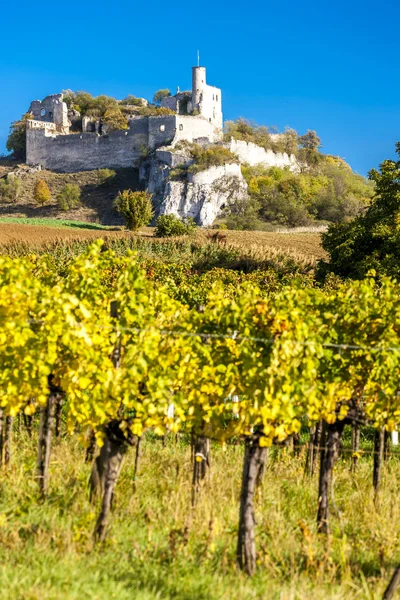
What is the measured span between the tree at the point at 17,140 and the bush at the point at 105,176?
15377 millimetres

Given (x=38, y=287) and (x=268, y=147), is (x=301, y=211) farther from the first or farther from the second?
(x=38, y=287)

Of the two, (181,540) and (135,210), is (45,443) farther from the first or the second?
(135,210)

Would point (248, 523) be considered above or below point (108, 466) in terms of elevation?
below

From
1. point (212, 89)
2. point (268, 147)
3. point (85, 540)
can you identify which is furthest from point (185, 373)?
point (212, 89)

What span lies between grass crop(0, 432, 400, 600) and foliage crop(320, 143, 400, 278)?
560 inches

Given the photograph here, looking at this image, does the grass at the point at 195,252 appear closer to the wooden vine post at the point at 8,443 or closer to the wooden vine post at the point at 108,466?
the wooden vine post at the point at 8,443

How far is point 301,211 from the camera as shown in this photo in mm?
58625

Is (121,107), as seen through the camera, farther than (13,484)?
Yes

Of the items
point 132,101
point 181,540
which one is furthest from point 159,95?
point 181,540

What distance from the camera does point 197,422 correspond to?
666 cm

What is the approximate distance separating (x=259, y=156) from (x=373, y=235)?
53.5 meters

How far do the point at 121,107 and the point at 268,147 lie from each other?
2162 cm

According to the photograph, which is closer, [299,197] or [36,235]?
[36,235]

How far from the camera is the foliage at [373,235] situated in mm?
21391
